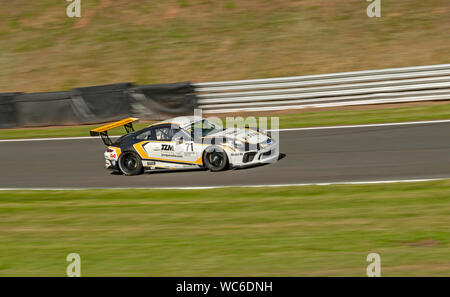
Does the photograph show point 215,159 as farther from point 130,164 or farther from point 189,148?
point 130,164

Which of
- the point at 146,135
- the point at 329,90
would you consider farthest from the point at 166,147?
the point at 329,90

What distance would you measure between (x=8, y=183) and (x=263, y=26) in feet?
42.7

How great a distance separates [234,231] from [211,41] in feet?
51.2

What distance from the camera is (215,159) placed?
1270 cm

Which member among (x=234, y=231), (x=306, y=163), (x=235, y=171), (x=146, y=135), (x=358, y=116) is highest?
(x=358, y=116)

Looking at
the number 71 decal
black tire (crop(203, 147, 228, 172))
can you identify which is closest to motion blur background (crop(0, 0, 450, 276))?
black tire (crop(203, 147, 228, 172))

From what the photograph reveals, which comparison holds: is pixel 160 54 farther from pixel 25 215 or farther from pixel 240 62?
pixel 25 215

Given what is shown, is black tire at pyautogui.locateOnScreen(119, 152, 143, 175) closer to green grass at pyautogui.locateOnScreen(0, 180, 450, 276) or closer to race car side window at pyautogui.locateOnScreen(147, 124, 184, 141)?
race car side window at pyautogui.locateOnScreen(147, 124, 184, 141)

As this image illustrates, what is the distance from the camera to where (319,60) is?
67.8ft

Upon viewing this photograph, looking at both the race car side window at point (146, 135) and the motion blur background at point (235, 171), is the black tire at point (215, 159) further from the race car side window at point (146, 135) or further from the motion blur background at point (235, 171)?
the race car side window at point (146, 135)

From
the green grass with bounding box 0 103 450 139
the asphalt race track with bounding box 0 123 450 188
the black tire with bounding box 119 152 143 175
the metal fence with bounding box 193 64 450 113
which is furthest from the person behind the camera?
the metal fence with bounding box 193 64 450 113

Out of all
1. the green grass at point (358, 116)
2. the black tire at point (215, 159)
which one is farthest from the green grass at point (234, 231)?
the green grass at point (358, 116)

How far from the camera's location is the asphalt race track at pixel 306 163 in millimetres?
11570

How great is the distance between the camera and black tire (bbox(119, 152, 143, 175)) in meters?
13.6
